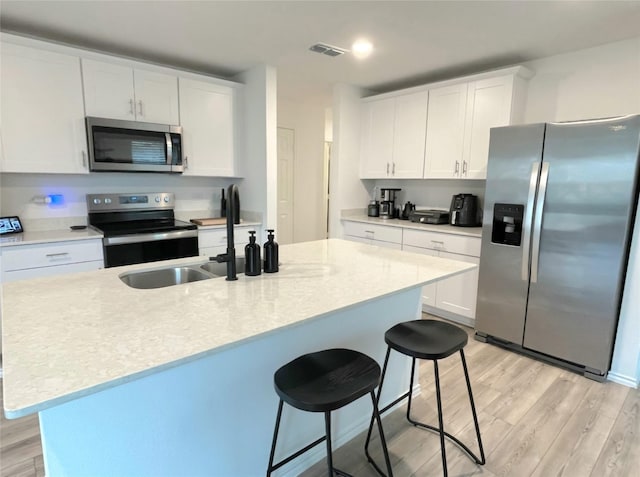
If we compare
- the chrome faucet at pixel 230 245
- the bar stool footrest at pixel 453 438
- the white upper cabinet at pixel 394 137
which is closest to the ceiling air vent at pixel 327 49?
the white upper cabinet at pixel 394 137

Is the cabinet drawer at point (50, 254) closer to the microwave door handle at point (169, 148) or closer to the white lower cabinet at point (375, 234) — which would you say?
the microwave door handle at point (169, 148)

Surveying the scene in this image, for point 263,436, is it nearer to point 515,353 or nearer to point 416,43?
point 515,353

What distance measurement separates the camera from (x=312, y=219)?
5.59 meters

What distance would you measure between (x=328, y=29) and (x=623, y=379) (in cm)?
320

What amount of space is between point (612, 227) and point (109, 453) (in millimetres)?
2868

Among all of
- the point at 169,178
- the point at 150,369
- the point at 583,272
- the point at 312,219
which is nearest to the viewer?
the point at 150,369

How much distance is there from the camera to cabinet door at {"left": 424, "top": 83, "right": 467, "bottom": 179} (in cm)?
343

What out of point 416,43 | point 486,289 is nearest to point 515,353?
point 486,289

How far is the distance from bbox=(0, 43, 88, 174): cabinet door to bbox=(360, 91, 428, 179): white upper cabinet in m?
2.87

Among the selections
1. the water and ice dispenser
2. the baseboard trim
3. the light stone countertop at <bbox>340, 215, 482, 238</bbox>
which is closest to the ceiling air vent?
the light stone countertop at <bbox>340, 215, 482, 238</bbox>

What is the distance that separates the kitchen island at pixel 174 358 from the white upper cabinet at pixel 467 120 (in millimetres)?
1909

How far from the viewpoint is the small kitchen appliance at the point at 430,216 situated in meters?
3.65

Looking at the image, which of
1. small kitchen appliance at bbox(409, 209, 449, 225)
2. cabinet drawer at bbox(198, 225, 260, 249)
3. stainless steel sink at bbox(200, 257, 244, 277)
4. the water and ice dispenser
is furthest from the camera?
small kitchen appliance at bbox(409, 209, 449, 225)

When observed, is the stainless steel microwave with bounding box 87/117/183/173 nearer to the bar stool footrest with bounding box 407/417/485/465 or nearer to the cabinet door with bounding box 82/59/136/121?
the cabinet door with bounding box 82/59/136/121
